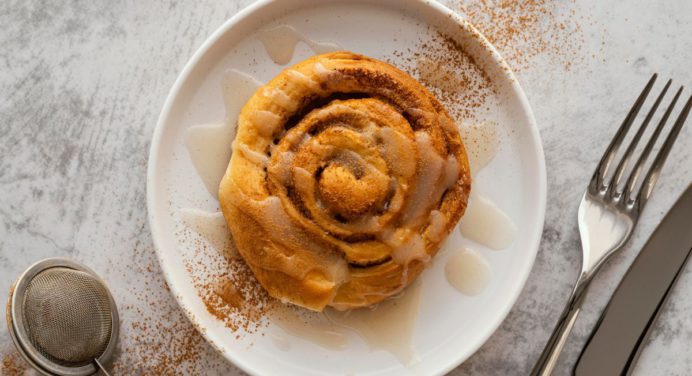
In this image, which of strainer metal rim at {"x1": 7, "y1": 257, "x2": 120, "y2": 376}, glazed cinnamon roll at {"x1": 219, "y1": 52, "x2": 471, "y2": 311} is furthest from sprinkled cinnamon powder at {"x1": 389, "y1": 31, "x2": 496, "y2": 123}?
strainer metal rim at {"x1": 7, "y1": 257, "x2": 120, "y2": 376}

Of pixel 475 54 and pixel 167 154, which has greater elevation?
pixel 475 54

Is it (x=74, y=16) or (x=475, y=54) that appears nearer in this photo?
(x=475, y=54)

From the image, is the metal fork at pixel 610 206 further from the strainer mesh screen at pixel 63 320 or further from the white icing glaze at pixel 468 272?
the strainer mesh screen at pixel 63 320

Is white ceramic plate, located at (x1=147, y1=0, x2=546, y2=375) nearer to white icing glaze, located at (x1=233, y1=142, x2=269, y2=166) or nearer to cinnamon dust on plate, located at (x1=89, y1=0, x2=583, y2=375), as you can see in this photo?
cinnamon dust on plate, located at (x1=89, y1=0, x2=583, y2=375)

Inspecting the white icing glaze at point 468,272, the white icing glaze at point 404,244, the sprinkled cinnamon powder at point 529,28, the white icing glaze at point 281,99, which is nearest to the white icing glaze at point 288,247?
the white icing glaze at point 404,244

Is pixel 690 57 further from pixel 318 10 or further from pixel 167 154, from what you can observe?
pixel 167 154

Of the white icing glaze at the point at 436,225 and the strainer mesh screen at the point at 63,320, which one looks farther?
the strainer mesh screen at the point at 63,320

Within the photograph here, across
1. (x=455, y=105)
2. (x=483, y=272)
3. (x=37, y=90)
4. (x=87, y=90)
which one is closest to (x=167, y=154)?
(x=87, y=90)

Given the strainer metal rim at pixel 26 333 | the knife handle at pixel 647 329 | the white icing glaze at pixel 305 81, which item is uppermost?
the white icing glaze at pixel 305 81
